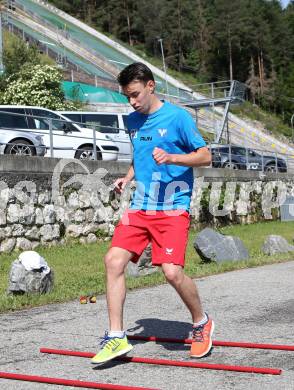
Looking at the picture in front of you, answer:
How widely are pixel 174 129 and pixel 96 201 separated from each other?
1111 centimetres

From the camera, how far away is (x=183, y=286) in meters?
5.32

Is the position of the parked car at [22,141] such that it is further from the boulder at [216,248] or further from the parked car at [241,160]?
the parked car at [241,160]

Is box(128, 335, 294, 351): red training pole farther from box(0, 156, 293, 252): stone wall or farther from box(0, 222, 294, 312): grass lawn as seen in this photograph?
box(0, 156, 293, 252): stone wall

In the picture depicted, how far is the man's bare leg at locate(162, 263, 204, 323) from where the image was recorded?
5.24m

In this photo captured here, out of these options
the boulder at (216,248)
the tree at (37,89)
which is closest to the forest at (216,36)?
the tree at (37,89)

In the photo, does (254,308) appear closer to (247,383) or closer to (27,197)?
(247,383)

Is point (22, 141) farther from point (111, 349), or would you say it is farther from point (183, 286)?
point (111, 349)

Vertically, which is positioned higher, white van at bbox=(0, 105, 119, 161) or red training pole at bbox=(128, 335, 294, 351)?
white van at bbox=(0, 105, 119, 161)

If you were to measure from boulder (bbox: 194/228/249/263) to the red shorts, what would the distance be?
667 cm

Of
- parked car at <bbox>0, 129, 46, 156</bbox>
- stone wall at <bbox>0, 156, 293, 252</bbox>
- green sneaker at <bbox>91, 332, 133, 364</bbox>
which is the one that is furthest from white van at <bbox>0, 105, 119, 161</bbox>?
green sneaker at <bbox>91, 332, 133, 364</bbox>

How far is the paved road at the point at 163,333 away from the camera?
15.3ft

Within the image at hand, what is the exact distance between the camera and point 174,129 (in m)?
5.29

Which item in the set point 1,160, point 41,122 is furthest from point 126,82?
point 41,122

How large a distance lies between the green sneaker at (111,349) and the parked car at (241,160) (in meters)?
19.7
